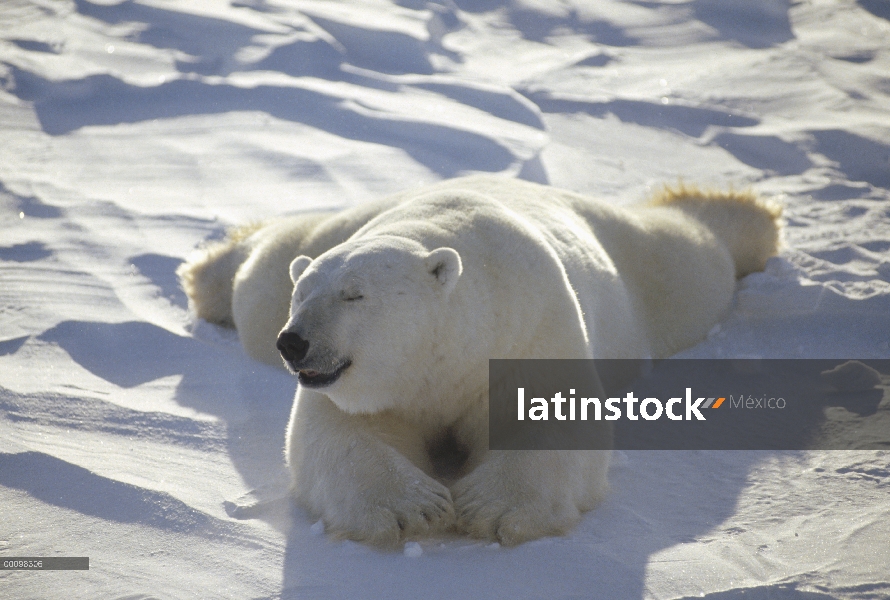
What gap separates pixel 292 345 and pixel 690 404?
2069mm

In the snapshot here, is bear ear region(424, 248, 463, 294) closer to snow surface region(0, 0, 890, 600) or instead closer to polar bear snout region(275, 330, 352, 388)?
polar bear snout region(275, 330, 352, 388)

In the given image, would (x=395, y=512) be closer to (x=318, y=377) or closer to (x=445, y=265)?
(x=318, y=377)

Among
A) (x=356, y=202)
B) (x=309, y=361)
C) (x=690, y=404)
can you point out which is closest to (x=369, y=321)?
(x=309, y=361)

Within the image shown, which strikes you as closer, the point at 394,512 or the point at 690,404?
the point at 394,512

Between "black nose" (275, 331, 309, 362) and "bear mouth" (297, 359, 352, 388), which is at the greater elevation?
"black nose" (275, 331, 309, 362)

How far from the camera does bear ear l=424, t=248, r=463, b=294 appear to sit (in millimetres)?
2787

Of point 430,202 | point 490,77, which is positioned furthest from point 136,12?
point 430,202

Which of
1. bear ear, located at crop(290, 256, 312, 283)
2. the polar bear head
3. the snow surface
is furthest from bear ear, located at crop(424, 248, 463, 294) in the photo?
the snow surface

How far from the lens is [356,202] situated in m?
5.75

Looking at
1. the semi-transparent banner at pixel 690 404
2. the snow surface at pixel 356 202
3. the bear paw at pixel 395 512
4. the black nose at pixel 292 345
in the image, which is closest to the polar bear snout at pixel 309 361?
the black nose at pixel 292 345

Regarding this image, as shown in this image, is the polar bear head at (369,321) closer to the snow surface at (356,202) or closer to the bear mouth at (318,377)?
the bear mouth at (318,377)

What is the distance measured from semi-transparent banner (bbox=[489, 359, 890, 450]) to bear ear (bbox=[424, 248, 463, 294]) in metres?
0.39

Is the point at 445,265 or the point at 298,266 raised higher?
the point at 445,265

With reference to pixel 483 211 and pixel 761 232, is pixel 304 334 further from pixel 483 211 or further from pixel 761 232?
pixel 761 232
